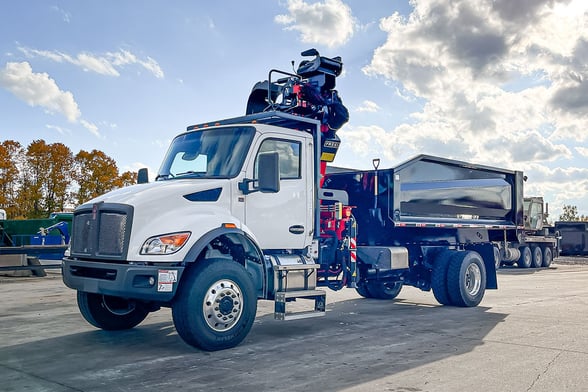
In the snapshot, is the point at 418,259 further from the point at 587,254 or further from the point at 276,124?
the point at 587,254

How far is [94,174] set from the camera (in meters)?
56.9

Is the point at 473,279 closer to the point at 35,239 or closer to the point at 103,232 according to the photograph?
the point at 103,232

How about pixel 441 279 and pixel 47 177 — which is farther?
pixel 47 177

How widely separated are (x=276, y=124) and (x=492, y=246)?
610cm

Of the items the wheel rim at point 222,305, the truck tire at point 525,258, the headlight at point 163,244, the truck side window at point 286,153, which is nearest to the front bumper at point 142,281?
the headlight at point 163,244

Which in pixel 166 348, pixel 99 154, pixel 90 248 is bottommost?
pixel 166 348

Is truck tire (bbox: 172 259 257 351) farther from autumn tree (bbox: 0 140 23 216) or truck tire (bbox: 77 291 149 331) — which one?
autumn tree (bbox: 0 140 23 216)

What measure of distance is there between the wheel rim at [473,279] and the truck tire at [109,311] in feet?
20.6

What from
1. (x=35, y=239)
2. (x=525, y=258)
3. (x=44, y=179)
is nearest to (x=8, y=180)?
(x=44, y=179)

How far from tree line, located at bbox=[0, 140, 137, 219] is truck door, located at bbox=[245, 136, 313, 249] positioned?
157 feet

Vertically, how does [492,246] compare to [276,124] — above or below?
below

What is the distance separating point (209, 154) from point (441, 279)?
5.56m

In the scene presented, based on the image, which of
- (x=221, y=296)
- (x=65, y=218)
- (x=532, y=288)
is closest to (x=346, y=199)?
(x=221, y=296)

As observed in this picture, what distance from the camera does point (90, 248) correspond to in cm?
707
